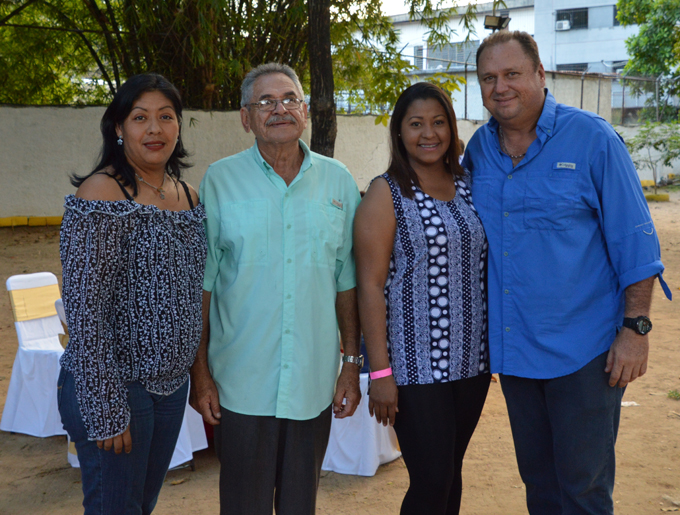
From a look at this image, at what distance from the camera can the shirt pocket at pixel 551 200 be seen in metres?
2.11

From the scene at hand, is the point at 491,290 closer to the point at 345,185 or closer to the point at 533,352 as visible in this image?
the point at 533,352

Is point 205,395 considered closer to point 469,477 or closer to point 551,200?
point 551,200

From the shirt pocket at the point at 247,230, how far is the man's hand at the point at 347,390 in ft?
1.70

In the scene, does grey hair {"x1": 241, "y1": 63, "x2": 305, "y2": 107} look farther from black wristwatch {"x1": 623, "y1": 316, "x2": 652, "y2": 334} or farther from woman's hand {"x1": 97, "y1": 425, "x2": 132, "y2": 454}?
black wristwatch {"x1": 623, "y1": 316, "x2": 652, "y2": 334}

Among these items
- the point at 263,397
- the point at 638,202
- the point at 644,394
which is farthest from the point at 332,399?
the point at 644,394

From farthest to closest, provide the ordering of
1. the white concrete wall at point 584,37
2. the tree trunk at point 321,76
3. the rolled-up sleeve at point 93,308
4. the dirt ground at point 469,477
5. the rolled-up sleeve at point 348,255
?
the white concrete wall at point 584,37, the tree trunk at point 321,76, the dirt ground at point 469,477, the rolled-up sleeve at point 348,255, the rolled-up sleeve at point 93,308

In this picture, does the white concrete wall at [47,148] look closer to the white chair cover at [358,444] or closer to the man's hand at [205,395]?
the white chair cover at [358,444]

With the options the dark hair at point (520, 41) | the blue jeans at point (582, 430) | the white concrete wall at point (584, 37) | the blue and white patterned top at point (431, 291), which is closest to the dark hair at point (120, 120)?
the blue and white patterned top at point (431, 291)

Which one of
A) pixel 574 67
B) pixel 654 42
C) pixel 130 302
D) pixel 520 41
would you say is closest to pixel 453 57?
pixel 574 67

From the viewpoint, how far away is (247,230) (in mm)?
2064

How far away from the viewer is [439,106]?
2.21m

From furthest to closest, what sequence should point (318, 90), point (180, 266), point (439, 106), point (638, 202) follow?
point (318, 90) → point (439, 106) → point (638, 202) → point (180, 266)

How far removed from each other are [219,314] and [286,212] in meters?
0.43

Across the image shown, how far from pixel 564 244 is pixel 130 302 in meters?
1.43
